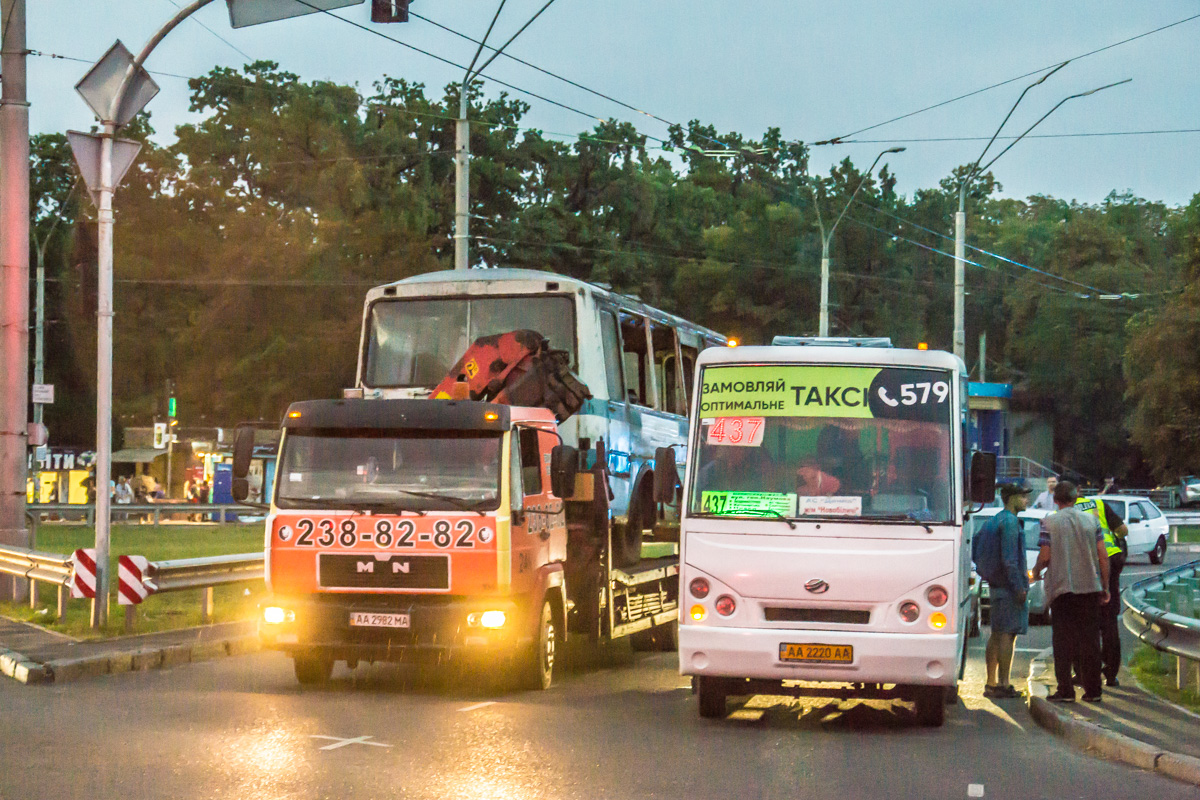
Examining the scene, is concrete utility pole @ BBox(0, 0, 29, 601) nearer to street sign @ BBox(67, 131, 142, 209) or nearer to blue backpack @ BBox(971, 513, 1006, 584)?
street sign @ BBox(67, 131, 142, 209)

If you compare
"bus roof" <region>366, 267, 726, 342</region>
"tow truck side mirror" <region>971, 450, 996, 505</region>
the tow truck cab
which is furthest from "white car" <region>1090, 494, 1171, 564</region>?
the tow truck cab

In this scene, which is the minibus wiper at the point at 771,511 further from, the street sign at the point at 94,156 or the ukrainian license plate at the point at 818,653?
the street sign at the point at 94,156

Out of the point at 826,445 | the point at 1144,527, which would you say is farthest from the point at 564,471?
the point at 1144,527

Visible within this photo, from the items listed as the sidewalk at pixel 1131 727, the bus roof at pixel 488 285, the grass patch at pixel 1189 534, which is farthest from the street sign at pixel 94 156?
the grass patch at pixel 1189 534

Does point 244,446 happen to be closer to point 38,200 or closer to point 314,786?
point 314,786

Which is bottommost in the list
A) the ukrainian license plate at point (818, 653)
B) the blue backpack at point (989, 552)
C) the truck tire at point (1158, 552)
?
the truck tire at point (1158, 552)

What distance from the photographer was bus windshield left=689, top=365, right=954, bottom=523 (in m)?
11.1

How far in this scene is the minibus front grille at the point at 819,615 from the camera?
35.3 ft

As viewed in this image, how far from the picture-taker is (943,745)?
34.6 ft

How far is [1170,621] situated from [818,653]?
340 centimetres

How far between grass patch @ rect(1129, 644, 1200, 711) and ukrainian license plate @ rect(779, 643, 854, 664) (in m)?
2.96

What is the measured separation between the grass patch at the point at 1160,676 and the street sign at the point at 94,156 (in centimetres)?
1088

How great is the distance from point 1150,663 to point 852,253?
56.5 meters

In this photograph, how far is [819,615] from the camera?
10.8 metres
